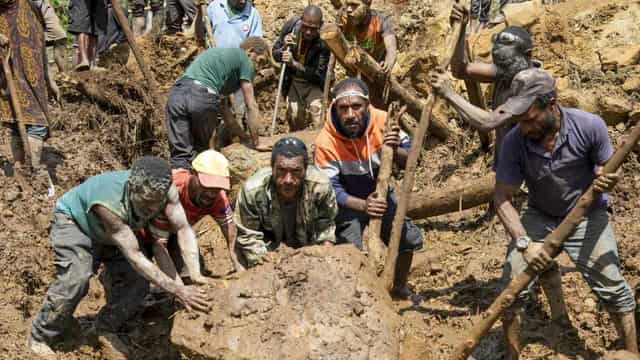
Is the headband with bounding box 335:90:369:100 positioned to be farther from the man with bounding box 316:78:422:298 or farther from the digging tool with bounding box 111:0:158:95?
the digging tool with bounding box 111:0:158:95

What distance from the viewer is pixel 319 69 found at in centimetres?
906

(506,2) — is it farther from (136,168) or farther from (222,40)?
(136,168)

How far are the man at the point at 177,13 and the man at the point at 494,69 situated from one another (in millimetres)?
6124

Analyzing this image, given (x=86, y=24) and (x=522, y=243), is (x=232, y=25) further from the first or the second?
(x=522, y=243)

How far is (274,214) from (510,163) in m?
1.67

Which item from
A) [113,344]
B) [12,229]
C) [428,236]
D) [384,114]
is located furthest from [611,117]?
[12,229]

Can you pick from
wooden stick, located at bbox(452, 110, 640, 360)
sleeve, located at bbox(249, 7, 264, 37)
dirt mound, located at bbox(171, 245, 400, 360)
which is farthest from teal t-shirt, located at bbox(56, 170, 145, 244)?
sleeve, located at bbox(249, 7, 264, 37)

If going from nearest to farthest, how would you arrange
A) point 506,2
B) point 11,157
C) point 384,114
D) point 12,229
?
point 384,114, point 12,229, point 11,157, point 506,2

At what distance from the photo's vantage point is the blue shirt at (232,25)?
9.63 meters

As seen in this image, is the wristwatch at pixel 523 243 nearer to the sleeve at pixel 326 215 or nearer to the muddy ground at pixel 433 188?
the muddy ground at pixel 433 188

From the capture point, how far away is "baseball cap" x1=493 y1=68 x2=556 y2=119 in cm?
504

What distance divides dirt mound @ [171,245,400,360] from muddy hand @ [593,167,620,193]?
1485 millimetres

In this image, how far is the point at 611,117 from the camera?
809 cm

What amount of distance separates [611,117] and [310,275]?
13.6 feet
